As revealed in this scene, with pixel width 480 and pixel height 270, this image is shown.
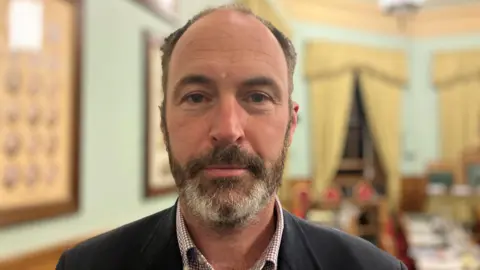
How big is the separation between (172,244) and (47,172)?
0.81 m

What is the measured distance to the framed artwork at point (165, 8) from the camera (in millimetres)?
1836

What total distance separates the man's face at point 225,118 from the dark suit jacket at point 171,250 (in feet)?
0.26

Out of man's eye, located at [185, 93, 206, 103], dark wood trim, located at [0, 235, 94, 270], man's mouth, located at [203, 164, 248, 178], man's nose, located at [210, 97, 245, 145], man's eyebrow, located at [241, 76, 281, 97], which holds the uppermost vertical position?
man's eyebrow, located at [241, 76, 281, 97]

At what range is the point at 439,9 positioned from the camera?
16.6ft

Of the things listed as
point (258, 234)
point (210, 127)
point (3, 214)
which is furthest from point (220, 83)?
point (3, 214)

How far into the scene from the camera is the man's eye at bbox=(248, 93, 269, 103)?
54 centimetres

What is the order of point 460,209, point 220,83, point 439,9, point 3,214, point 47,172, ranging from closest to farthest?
point 220,83 → point 3,214 → point 47,172 → point 460,209 → point 439,9

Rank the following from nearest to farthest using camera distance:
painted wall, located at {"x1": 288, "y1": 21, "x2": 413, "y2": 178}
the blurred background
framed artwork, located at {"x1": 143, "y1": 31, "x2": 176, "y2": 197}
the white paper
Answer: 1. the white paper
2. the blurred background
3. framed artwork, located at {"x1": 143, "y1": 31, "x2": 176, "y2": 197}
4. painted wall, located at {"x1": 288, "y1": 21, "x2": 413, "y2": 178}

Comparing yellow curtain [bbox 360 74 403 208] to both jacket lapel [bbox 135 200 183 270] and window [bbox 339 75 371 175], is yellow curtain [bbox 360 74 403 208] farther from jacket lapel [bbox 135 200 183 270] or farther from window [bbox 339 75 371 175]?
jacket lapel [bbox 135 200 183 270]

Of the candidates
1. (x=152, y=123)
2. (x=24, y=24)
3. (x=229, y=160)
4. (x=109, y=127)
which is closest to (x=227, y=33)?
(x=229, y=160)

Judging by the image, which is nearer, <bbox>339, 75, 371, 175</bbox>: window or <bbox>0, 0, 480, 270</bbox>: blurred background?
<bbox>0, 0, 480, 270</bbox>: blurred background

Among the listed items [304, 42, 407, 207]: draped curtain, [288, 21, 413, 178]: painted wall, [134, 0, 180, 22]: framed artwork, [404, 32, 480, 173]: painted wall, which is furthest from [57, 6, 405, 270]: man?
[404, 32, 480, 173]: painted wall


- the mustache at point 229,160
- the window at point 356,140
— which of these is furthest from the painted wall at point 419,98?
the mustache at point 229,160

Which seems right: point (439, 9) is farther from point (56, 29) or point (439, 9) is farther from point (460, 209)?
point (56, 29)
